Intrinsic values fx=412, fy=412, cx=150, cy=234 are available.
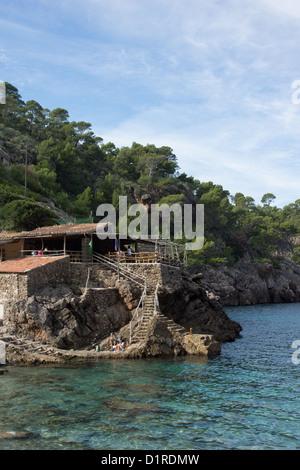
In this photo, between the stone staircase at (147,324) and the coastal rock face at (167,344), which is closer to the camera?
the coastal rock face at (167,344)

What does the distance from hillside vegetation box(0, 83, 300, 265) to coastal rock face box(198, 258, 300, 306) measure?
3.44 meters

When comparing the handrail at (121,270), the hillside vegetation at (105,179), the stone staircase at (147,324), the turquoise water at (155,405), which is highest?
the hillside vegetation at (105,179)

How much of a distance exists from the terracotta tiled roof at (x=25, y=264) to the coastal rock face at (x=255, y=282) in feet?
153

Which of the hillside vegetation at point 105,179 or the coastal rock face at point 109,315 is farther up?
the hillside vegetation at point 105,179

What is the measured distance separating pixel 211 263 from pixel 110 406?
206 feet

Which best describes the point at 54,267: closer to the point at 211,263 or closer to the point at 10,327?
the point at 10,327

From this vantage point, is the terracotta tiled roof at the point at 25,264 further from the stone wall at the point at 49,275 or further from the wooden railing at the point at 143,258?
the wooden railing at the point at 143,258

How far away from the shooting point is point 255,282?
8706 centimetres

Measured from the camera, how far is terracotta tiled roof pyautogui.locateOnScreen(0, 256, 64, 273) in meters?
28.3

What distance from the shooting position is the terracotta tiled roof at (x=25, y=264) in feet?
93.0

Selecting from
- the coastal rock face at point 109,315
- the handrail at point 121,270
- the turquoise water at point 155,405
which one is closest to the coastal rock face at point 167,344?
the coastal rock face at point 109,315

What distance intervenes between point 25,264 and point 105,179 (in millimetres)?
65844

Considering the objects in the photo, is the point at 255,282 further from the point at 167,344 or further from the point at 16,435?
the point at 16,435

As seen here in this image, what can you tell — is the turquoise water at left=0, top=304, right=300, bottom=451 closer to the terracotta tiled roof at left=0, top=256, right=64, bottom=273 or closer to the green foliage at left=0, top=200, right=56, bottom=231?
the terracotta tiled roof at left=0, top=256, right=64, bottom=273
